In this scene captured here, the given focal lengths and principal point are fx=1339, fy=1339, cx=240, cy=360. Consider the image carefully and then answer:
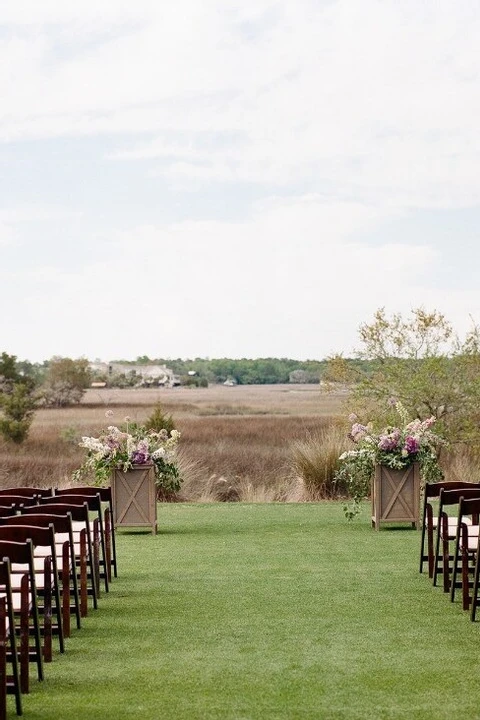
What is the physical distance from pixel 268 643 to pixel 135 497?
21.1ft

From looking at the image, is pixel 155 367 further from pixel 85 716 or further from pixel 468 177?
pixel 85 716

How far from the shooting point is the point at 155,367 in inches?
2046

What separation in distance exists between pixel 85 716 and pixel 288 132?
67.6 feet

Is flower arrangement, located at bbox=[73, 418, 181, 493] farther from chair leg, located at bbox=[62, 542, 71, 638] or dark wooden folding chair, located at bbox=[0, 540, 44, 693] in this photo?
dark wooden folding chair, located at bbox=[0, 540, 44, 693]

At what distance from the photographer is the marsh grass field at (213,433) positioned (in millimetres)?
21656

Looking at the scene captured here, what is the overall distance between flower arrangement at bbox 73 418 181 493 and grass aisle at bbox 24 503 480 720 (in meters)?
1.65

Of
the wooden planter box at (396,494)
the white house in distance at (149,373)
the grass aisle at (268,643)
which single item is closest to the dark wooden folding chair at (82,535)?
the grass aisle at (268,643)

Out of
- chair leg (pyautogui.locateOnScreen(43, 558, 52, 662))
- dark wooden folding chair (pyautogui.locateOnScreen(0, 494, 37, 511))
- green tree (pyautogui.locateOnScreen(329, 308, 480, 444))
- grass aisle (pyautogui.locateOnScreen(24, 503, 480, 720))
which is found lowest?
grass aisle (pyautogui.locateOnScreen(24, 503, 480, 720))

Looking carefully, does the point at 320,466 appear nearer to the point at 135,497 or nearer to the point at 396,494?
the point at 396,494

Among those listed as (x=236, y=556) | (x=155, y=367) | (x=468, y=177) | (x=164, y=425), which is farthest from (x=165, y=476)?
(x=155, y=367)

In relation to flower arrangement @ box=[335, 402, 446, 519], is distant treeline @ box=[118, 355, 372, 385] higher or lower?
higher

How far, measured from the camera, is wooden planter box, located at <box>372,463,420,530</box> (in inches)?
542

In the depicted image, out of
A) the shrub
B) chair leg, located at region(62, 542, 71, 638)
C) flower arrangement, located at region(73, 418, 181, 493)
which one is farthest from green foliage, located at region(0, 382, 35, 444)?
chair leg, located at region(62, 542, 71, 638)

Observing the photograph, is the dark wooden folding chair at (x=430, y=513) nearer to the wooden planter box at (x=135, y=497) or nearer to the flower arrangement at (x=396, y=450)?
the flower arrangement at (x=396, y=450)
